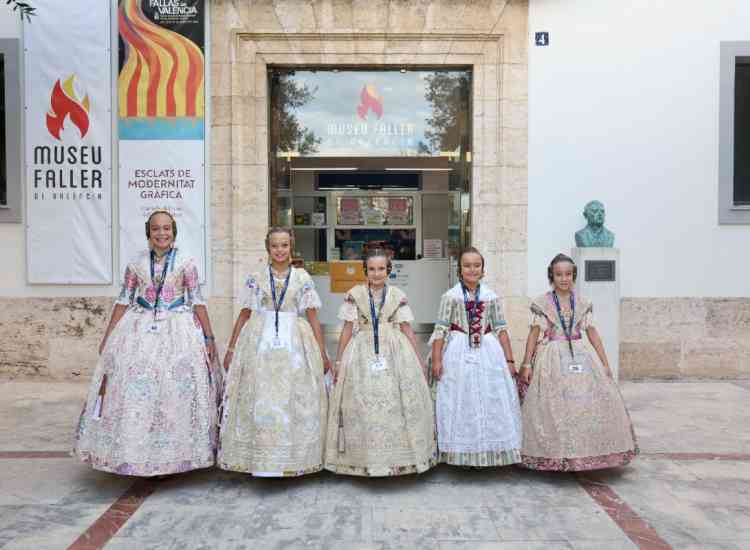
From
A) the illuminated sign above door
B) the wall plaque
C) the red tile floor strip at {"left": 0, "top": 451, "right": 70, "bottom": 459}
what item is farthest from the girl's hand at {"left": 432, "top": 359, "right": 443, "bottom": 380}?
the illuminated sign above door

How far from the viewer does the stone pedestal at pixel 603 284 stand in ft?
24.4

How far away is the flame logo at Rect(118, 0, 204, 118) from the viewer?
25.3 feet

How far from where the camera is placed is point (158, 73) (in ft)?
25.3

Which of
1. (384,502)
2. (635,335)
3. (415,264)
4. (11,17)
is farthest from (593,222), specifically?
(11,17)

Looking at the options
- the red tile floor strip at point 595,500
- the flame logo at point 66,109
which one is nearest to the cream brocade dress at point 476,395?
the red tile floor strip at point 595,500

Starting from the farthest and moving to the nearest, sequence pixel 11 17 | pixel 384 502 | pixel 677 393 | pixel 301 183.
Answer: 1. pixel 301 183
2. pixel 11 17
3. pixel 677 393
4. pixel 384 502

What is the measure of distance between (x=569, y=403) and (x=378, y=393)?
125 centimetres

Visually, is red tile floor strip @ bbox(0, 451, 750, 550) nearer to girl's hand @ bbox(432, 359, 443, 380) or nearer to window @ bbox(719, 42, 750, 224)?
girl's hand @ bbox(432, 359, 443, 380)

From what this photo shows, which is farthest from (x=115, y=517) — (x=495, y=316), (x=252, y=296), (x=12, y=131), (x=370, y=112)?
(x=370, y=112)

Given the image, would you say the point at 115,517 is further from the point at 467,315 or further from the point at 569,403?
the point at 569,403

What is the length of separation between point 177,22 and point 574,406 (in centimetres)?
594

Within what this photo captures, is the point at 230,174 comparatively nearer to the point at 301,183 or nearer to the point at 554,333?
the point at 301,183

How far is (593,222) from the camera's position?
7469 millimetres

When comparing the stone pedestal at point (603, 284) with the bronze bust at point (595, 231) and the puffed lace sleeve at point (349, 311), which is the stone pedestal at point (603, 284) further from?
the puffed lace sleeve at point (349, 311)
